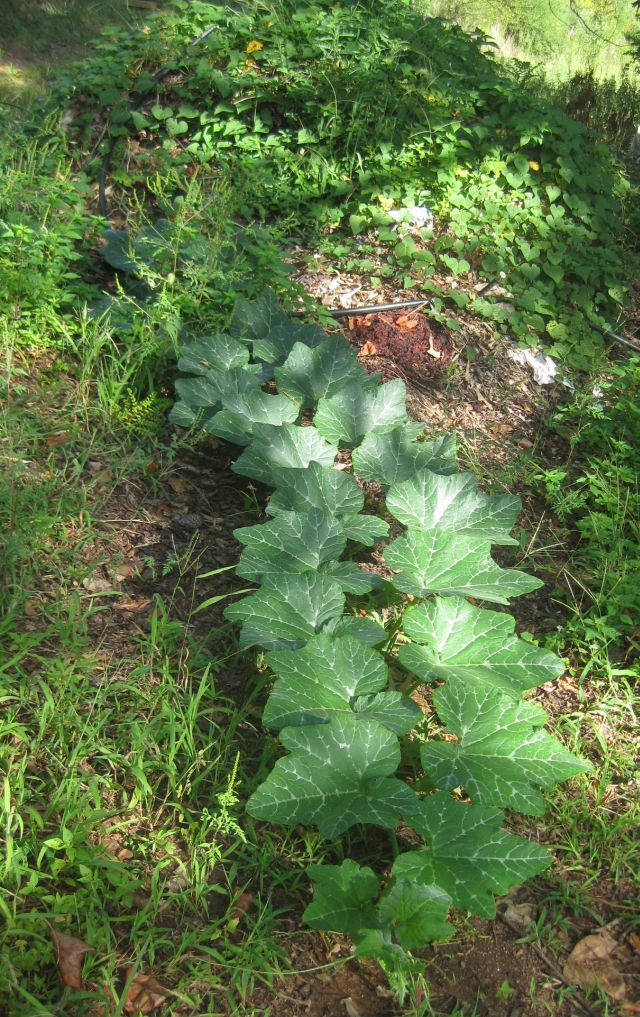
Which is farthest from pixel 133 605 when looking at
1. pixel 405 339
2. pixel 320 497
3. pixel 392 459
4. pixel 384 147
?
pixel 384 147

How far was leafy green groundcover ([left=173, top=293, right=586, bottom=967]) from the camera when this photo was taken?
177 centimetres

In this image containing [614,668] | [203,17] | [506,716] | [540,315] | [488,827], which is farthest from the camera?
[203,17]

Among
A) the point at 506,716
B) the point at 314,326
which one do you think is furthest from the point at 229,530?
the point at 506,716

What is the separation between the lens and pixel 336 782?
74.7 inches

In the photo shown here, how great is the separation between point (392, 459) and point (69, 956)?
5.85ft

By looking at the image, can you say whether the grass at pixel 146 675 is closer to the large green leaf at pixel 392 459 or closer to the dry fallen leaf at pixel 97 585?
the dry fallen leaf at pixel 97 585

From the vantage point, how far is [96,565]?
2609mm

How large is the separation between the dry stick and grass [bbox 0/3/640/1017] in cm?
4

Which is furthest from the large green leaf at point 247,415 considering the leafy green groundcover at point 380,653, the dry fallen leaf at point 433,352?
the dry fallen leaf at point 433,352

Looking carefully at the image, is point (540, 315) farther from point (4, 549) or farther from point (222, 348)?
point (4, 549)

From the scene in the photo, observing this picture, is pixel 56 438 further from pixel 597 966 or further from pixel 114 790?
pixel 597 966

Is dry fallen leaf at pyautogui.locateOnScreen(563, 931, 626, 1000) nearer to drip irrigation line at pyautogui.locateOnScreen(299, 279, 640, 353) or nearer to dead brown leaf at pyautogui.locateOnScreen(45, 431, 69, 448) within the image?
dead brown leaf at pyautogui.locateOnScreen(45, 431, 69, 448)

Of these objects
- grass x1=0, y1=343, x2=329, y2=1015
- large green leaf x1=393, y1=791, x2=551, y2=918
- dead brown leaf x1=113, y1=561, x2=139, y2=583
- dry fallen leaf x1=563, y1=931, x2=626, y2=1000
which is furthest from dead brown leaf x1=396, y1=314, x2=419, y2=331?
dry fallen leaf x1=563, y1=931, x2=626, y2=1000

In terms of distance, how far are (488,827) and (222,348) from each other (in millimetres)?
2035
